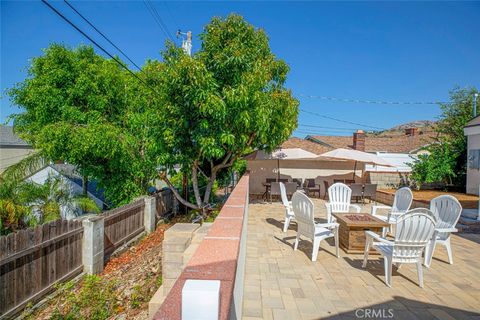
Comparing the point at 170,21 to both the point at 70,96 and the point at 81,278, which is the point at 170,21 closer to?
the point at 70,96

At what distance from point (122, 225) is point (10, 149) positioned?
27143 mm

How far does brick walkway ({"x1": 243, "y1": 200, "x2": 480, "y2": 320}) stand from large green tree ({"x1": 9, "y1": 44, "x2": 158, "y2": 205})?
322 inches

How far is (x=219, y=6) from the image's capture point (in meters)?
12.0

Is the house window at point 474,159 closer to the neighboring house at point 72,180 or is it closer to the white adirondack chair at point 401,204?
the white adirondack chair at point 401,204

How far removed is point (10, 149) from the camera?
1087 inches

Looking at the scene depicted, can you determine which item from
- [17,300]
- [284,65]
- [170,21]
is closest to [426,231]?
[17,300]

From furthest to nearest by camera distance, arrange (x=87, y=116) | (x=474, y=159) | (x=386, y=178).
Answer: (x=386, y=178), (x=474, y=159), (x=87, y=116)

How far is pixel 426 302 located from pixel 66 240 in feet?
20.7

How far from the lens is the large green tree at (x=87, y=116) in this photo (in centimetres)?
1164

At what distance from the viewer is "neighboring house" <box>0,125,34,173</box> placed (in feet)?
88.0

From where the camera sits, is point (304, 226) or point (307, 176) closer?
point (304, 226)

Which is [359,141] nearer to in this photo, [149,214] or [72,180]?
[149,214]

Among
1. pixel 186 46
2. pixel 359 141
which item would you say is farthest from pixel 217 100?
pixel 359 141

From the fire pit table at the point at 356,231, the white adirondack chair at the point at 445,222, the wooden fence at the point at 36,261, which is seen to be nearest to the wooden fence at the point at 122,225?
the wooden fence at the point at 36,261
